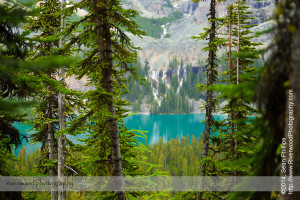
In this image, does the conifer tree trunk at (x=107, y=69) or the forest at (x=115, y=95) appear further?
the conifer tree trunk at (x=107, y=69)

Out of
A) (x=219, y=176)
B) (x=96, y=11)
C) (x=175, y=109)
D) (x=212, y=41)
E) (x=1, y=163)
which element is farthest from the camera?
(x=175, y=109)

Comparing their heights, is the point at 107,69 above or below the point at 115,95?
above

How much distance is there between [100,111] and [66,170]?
23.7ft

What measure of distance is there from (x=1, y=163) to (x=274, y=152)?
14.4ft

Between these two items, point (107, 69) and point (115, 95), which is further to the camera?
point (115, 95)

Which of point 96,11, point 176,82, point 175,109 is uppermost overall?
point 176,82

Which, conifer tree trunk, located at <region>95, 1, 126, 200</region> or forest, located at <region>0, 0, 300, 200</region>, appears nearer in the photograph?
forest, located at <region>0, 0, 300, 200</region>

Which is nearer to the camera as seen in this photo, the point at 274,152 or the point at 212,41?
the point at 274,152

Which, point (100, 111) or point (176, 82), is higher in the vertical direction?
point (176, 82)

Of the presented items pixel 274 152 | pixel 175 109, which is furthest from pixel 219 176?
pixel 175 109

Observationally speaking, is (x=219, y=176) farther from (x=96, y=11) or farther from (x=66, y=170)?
(x=96, y=11)

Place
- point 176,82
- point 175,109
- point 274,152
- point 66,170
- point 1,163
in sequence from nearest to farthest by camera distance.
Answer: point 274,152 → point 1,163 → point 66,170 → point 175,109 → point 176,82

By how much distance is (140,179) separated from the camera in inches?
311

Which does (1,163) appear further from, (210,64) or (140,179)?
(210,64)
